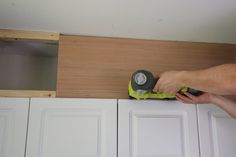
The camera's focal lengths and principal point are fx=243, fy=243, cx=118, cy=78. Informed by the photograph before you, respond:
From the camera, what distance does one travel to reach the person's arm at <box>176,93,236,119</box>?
1068 millimetres

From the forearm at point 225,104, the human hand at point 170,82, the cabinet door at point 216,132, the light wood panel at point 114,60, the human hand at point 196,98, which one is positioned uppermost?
the light wood panel at point 114,60

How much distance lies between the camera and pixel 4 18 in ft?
3.46

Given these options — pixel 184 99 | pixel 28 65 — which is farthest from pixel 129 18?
pixel 28 65

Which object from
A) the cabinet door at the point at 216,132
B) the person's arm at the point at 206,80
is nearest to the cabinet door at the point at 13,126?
the person's arm at the point at 206,80

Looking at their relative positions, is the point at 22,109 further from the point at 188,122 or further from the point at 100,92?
the point at 188,122

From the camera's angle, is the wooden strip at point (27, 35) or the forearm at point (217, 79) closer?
the forearm at point (217, 79)

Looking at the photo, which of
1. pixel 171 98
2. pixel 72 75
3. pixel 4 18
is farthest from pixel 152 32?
pixel 4 18

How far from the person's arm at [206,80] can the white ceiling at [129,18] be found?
0.28 m

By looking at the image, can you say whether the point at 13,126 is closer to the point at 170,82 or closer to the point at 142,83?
the point at 142,83

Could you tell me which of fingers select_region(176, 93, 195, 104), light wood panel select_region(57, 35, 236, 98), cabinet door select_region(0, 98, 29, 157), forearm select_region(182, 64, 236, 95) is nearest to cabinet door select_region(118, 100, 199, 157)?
fingers select_region(176, 93, 195, 104)

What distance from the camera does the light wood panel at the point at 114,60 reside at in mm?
1157

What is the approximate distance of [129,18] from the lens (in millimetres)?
1047

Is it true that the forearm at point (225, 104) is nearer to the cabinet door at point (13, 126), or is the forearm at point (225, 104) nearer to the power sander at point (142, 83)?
the power sander at point (142, 83)

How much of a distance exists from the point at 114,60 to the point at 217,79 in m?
0.58
